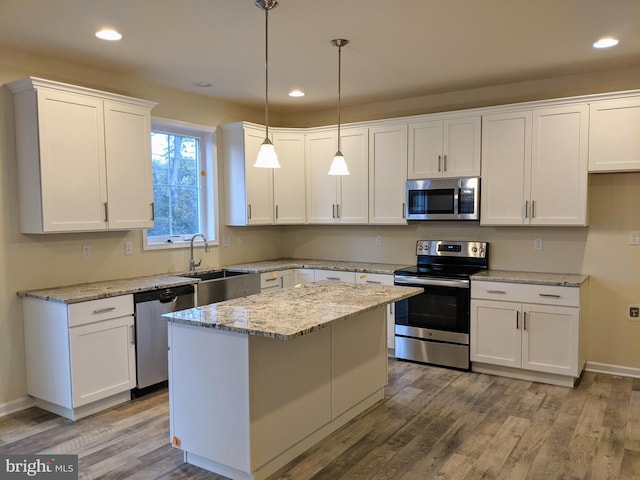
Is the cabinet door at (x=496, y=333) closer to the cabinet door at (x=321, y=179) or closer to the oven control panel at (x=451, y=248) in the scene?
the oven control panel at (x=451, y=248)

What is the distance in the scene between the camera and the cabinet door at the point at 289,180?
526 cm

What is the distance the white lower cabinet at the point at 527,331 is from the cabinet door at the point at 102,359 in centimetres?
286

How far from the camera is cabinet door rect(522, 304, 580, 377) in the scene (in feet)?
12.5

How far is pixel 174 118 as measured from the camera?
456cm

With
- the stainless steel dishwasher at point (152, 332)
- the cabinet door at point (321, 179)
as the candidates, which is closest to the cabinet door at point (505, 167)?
the cabinet door at point (321, 179)

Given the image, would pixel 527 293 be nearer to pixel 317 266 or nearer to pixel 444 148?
pixel 444 148

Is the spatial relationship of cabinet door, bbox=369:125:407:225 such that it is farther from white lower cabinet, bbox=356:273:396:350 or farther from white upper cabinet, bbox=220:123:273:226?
white upper cabinet, bbox=220:123:273:226

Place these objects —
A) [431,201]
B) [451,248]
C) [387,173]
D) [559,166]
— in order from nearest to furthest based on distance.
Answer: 1. [559,166]
2. [431,201]
3. [451,248]
4. [387,173]

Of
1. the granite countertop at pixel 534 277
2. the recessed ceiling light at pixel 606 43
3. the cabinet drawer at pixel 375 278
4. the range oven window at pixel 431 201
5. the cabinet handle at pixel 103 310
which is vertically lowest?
the cabinet handle at pixel 103 310

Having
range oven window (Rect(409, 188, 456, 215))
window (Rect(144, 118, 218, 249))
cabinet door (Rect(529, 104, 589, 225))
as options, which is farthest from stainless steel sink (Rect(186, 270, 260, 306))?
cabinet door (Rect(529, 104, 589, 225))

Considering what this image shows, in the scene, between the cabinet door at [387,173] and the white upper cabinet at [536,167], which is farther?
the cabinet door at [387,173]

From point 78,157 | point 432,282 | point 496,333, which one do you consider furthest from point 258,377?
point 496,333

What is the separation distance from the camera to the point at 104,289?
11.7 feet

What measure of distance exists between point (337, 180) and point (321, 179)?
20cm
